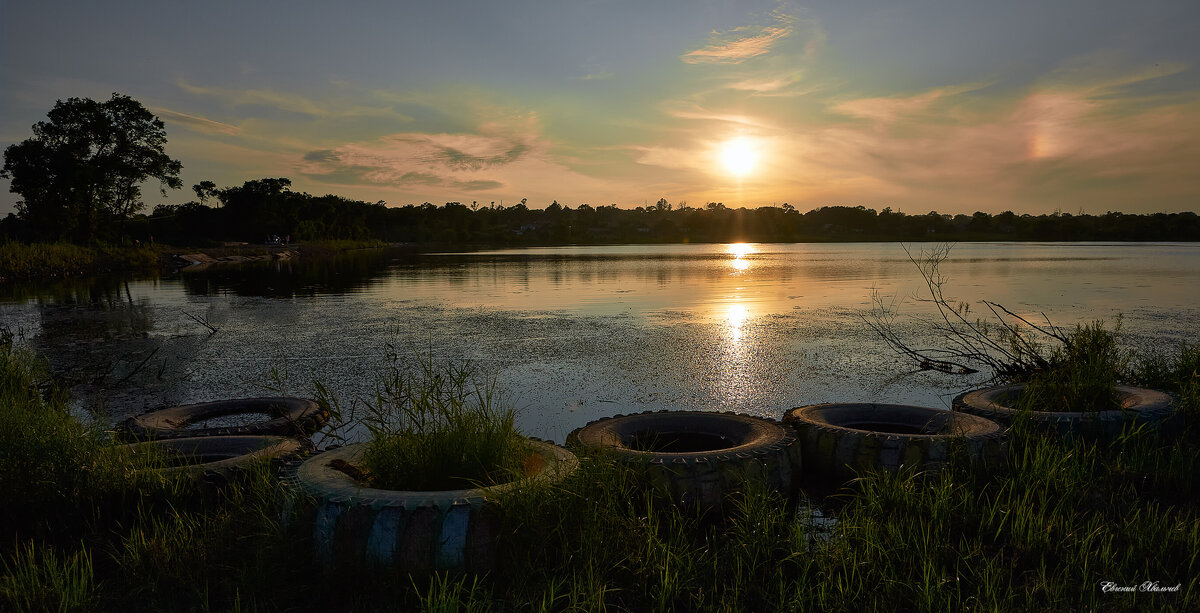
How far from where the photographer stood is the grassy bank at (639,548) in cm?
247

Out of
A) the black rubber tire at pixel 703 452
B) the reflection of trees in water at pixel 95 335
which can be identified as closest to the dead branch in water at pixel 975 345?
the black rubber tire at pixel 703 452

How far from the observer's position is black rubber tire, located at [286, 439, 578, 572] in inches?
102

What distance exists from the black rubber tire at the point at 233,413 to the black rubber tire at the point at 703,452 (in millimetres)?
2356

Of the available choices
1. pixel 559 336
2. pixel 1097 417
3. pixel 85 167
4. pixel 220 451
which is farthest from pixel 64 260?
pixel 1097 417

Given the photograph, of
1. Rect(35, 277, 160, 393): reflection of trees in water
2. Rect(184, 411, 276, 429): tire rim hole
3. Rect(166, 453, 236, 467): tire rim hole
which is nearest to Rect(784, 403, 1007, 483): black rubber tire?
Rect(166, 453, 236, 467): tire rim hole

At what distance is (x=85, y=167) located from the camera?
34.4 m

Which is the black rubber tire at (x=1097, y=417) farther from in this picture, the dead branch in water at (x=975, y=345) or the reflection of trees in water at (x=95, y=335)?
the reflection of trees in water at (x=95, y=335)

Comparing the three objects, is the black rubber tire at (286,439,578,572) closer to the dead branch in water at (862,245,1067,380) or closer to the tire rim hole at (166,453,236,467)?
the tire rim hole at (166,453,236,467)

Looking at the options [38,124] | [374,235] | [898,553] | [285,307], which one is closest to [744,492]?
Answer: [898,553]

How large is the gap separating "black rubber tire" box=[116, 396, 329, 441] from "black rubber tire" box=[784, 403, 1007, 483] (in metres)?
3.63

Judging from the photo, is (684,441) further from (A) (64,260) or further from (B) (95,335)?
(A) (64,260)

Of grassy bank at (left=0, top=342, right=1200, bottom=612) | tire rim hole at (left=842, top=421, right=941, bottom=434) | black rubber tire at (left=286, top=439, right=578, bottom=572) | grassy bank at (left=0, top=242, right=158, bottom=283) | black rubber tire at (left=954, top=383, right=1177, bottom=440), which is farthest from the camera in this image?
grassy bank at (left=0, top=242, right=158, bottom=283)

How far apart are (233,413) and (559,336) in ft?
16.4

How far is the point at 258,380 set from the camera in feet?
23.6
